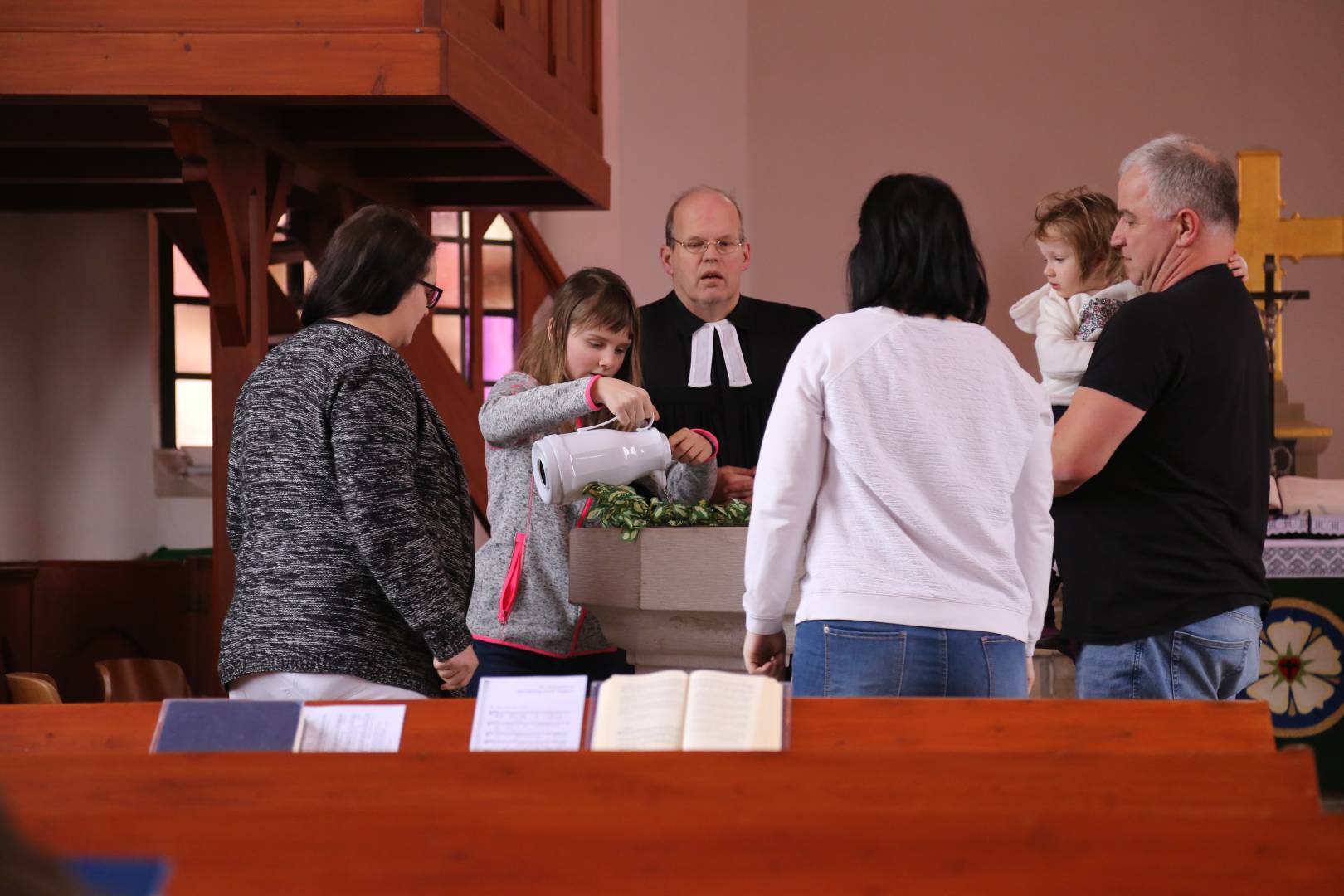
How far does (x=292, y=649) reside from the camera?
2.46 m

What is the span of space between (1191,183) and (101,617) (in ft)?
15.5

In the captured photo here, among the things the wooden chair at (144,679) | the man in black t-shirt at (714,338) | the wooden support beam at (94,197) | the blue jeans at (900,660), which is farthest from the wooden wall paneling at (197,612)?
the blue jeans at (900,660)

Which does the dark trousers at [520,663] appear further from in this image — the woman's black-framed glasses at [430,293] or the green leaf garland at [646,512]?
the woman's black-framed glasses at [430,293]

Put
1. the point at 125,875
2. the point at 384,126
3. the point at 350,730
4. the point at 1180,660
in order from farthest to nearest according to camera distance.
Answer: the point at 384,126, the point at 1180,660, the point at 350,730, the point at 125,875

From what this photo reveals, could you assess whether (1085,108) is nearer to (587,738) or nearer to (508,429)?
(508,429)

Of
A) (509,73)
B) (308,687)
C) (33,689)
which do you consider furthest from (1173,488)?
(33,689)

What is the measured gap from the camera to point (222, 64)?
3824mm

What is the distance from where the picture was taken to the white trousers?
2.47 metres

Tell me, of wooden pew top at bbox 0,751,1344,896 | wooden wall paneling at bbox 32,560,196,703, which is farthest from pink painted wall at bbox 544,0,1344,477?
wooden pew top at bbox 0,751,1344,896

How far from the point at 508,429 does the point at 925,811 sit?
1.48 metres

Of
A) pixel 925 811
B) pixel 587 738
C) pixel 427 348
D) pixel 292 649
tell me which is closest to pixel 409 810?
pixel 587 738

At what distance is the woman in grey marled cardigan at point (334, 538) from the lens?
2.47 metres

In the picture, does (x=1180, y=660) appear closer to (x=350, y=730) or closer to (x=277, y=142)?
(x=350, y=730)

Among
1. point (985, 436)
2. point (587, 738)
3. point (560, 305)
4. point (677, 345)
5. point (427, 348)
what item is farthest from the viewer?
point (427, 348)
